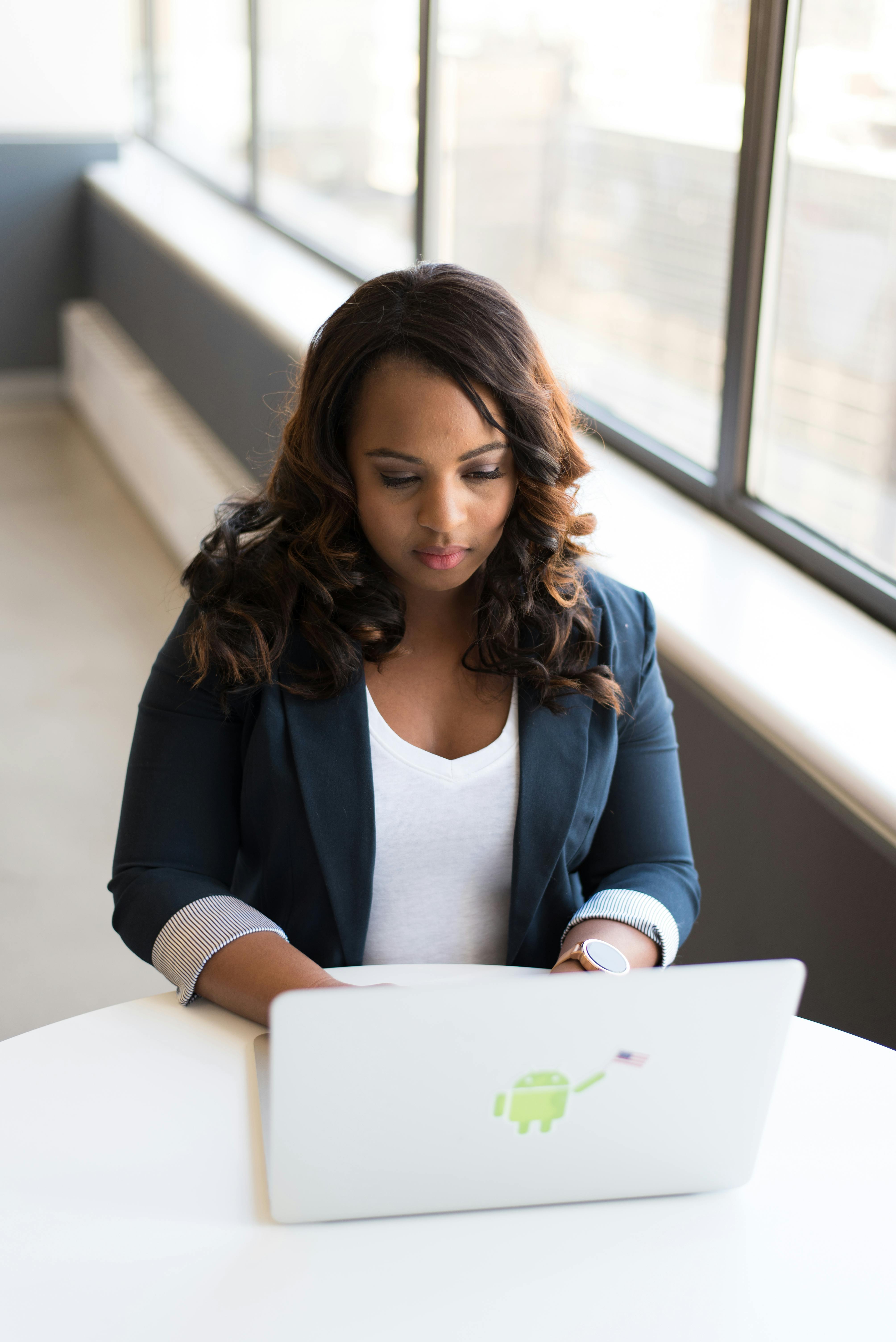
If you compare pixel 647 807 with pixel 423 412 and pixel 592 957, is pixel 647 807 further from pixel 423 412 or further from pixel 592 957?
pixel 423 412

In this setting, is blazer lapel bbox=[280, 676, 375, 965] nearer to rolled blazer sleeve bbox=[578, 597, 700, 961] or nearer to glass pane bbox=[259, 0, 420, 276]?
rolled blazer sleeve bbox=[578, 597, 700, 961]

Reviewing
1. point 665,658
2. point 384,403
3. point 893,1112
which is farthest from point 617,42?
point 893,1112

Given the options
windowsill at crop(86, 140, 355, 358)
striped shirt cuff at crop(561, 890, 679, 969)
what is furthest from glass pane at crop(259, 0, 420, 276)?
striped shirt cuff at crop(561, 890, 679, 969)

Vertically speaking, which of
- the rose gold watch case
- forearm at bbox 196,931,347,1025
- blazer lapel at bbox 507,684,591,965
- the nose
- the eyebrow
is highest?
the eyebrow

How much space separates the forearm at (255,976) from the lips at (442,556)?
39 cm

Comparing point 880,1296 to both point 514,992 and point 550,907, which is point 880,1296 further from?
point 550,907

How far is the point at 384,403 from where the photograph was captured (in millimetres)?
1189

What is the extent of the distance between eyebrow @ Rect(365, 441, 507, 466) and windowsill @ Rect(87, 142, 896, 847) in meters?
0.67

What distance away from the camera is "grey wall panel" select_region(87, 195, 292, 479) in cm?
361

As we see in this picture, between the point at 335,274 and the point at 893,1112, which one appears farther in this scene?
the point at 335,274

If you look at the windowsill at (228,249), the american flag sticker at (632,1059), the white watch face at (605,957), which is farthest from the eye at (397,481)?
the windowsill at (228,249)

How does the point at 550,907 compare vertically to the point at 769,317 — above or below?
below

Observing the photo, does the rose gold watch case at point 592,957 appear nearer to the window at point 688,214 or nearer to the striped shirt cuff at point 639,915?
the striped shirt cuff at point 639,915

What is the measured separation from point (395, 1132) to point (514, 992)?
14 centimetres
